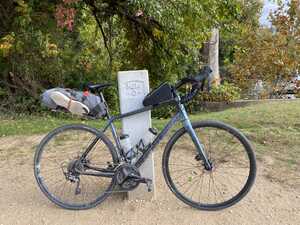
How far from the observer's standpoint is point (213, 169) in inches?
128

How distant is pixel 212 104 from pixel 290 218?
7940mm

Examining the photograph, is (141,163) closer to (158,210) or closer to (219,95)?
(158,210)

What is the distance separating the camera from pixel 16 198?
3619mm

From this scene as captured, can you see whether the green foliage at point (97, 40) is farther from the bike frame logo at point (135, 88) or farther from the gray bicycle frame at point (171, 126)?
the gray bicycle frame at point (171, 126)

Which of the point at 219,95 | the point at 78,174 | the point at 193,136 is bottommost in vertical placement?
the point at 219,95

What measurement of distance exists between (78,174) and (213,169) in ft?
3.73

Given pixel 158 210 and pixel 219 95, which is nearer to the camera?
pixel 158 210

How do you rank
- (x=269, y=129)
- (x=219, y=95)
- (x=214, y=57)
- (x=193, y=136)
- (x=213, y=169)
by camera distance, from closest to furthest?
(x=193, y=136) < (x=213, y=169) < (x=269, y=129) < (x=219, y=95) < (x=214, y=57)

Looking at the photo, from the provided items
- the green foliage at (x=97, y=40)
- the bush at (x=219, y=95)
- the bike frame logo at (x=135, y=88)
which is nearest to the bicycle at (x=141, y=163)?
the bike frame logo at (x=135, y=88)

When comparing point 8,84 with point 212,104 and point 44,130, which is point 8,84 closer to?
point 44,130

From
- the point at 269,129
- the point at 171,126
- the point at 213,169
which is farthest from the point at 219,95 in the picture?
the point at 171,126

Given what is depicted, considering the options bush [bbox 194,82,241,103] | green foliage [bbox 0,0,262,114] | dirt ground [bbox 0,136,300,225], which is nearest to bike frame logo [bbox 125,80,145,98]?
dirt ground [bbox 0,136,300,225]

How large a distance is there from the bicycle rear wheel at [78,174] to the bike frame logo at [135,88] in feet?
1.39

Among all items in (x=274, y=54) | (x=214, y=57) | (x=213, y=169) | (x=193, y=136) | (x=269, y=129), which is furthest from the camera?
(x=214, y=57)
